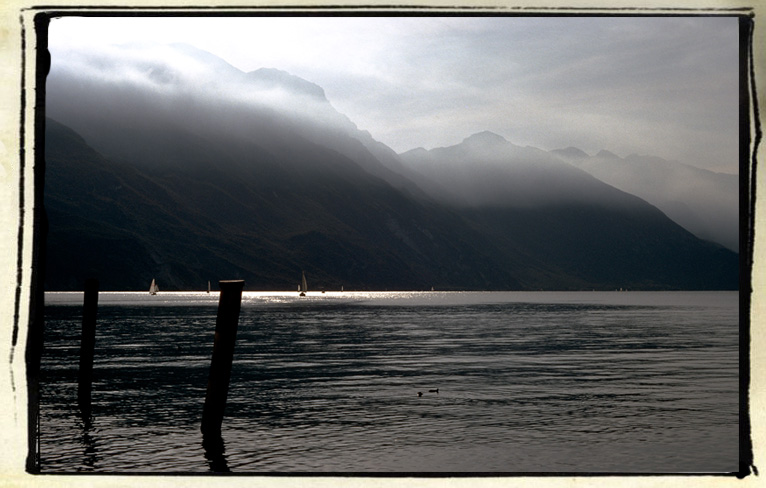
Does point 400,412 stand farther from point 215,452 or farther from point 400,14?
point 400,14

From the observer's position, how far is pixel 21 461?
15.8 feet

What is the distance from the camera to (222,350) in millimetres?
12805

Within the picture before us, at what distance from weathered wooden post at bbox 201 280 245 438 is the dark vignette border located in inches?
233

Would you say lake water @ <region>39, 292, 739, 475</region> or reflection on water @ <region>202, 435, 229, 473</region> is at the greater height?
reflection on water @ <region>202, 435, 229, 473</region>

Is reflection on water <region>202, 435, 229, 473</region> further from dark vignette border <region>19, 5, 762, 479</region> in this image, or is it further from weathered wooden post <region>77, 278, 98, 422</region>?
dark vignette border <region>19, 5, 762, 479</region>

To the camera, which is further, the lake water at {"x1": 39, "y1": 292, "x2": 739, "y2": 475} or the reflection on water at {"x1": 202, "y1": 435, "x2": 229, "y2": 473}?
the lake water at {"x1": 39, "y1": 292, "x2": 739, "y2": 475}

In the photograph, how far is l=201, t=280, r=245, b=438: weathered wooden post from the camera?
11.5 m

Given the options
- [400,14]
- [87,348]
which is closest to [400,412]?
[87,348]

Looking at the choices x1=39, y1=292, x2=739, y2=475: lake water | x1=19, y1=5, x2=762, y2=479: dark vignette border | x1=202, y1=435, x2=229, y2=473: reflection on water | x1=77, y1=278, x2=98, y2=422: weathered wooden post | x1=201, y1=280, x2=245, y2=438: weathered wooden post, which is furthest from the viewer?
x1=77, y1=278, x2=98, y2=422: weathered wooden post

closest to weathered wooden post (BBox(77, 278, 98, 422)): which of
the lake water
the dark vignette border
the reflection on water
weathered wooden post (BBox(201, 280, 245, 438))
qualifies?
the lake water

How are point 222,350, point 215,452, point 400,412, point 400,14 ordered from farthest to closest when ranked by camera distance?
point 400,412, point 215,452, point 222,350, point 400,14

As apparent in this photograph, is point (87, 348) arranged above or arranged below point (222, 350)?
below

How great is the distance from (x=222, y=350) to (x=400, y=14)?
890 centimetres

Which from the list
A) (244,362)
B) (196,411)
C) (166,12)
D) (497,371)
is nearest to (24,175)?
(166,12)
